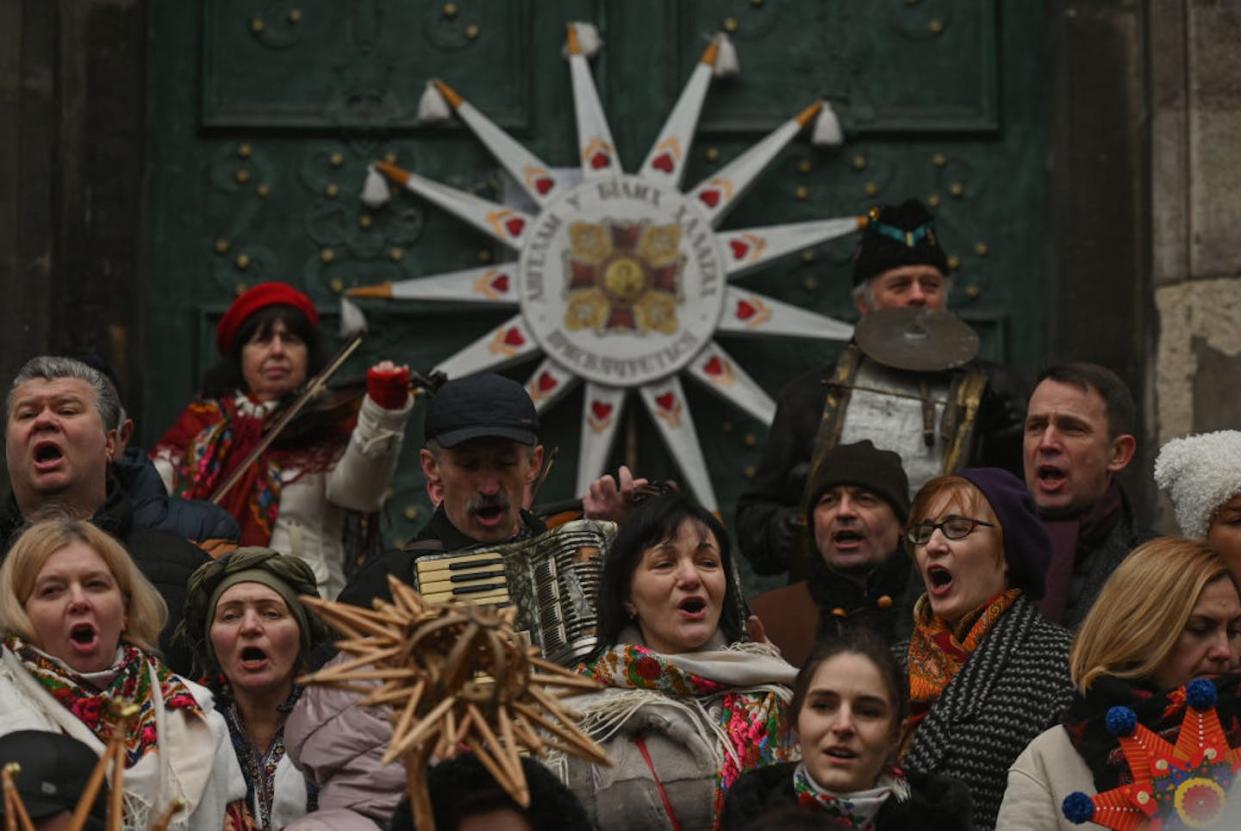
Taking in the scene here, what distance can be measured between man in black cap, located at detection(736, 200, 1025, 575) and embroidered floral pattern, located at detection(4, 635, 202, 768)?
2.33 meters

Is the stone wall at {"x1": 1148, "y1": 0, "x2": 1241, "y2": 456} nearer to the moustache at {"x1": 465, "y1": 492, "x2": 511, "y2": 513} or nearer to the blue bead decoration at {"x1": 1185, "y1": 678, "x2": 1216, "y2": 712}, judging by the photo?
the moustache at {"x1": 465, "y1": 492, "x2": 511, "y2": 513}

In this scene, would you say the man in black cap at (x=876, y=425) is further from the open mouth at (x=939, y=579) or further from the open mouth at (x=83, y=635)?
the open mouth at (x=83, y=635)

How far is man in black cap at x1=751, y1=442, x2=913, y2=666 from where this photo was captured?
27.4ft


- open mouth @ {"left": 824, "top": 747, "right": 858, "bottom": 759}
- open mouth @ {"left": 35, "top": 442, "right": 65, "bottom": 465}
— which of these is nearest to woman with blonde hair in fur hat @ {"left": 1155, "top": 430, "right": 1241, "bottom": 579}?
open mouth @ {"left": 824, "top": 747, "right": 858, "bottom": 759}

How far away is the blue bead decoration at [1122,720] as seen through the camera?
6695 mm

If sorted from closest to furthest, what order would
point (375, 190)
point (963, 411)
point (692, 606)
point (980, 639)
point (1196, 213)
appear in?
point (692, 606)
point (980, 639)
point (963, 411)
point (1196, 213)
point (375, 190)

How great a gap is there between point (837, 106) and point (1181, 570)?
4611mm

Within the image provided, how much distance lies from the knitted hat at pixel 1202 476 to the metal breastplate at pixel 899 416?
3.85 ft

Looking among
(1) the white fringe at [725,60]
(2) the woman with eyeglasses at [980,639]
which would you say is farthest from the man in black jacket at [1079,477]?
(1) the white fringe at [725,60]

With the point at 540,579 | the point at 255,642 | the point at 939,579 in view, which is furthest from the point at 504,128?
the point at 939,579

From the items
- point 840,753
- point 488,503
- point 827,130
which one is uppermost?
point 827,130

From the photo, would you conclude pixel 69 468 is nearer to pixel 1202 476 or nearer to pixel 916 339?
pixel 916 339

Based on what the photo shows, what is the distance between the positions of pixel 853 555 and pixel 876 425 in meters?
1.02

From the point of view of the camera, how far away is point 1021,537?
7.69 meters
